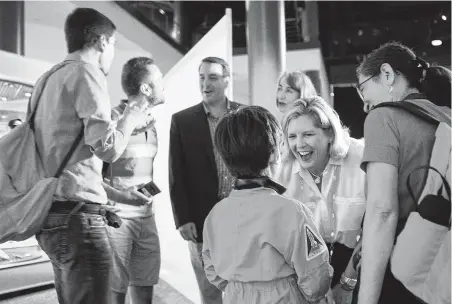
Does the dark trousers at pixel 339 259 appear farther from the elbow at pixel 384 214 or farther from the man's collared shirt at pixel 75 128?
the man's collared shirt at pixel 75 128

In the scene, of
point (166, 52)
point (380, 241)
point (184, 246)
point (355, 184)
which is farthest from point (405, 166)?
point (166, 52)

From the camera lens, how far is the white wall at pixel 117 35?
4.80 metres

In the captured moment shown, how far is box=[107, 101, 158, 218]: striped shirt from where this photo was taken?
7.99ft

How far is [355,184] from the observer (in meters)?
1.73

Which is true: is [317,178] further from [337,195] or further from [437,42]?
[437,42]

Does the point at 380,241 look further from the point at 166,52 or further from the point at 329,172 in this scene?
the point at 166,52

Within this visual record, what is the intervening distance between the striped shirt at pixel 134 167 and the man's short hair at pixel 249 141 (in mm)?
1044

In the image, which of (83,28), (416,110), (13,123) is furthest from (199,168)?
(13,123)

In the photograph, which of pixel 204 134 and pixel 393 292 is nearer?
pixel 393 292

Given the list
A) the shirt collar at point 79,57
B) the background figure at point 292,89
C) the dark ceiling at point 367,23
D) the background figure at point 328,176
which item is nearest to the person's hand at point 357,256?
the background figure at point 328,176

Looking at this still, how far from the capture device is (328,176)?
5.77 feet

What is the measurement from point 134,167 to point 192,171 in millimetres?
328

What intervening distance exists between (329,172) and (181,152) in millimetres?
1106

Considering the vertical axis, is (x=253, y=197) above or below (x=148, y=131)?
below
